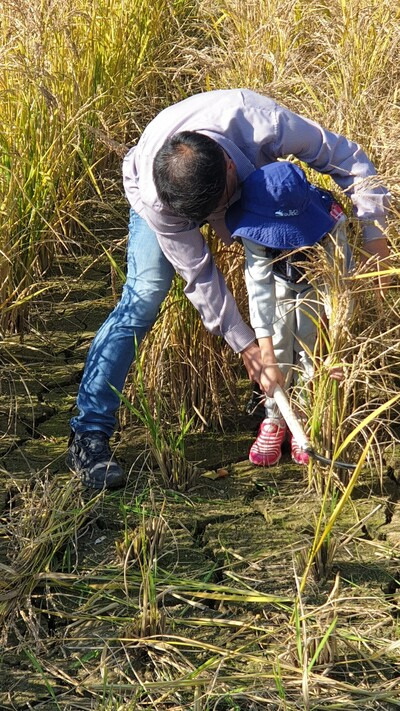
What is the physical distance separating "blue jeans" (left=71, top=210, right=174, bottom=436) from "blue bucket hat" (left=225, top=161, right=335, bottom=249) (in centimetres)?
29

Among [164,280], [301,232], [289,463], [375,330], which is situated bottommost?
[289,463]

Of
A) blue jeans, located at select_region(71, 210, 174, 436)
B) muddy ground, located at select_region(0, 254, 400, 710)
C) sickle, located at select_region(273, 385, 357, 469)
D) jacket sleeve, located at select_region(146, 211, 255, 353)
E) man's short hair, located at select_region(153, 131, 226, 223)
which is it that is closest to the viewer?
muddy ground, located at select_region(0, 254, 400, 710)

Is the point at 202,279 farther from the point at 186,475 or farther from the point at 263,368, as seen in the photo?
the point at 186,475

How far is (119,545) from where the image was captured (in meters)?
2.53

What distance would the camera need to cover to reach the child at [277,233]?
98.2 inches

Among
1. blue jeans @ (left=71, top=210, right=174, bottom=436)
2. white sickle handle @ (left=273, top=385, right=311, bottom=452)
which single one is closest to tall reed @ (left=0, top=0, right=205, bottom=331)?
blue jeans @ (left=71, top=210, right=174, bottom=436)

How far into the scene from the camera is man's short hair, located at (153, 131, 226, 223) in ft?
7.67

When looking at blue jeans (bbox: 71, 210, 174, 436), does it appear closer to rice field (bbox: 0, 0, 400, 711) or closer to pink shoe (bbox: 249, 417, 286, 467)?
rice field (bbox: 0, 0, 400, 711)

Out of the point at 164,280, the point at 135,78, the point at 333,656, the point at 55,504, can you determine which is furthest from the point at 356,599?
the point at 135,78

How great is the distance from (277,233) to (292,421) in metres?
0.45

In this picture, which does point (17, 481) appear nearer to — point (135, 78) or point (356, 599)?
point (356, 599)

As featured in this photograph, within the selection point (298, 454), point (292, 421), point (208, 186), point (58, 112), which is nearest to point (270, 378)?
point (292, 421)

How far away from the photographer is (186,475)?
287cm

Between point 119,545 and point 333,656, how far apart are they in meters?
0.61
